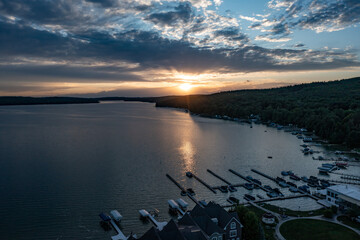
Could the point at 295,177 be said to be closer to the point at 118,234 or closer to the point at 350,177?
the point at 350,177

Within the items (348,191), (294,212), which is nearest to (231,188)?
(294,212)

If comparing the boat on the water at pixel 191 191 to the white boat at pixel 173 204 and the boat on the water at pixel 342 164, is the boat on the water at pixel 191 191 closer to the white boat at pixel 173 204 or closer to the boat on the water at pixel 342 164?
the white boat at pixel 173 204

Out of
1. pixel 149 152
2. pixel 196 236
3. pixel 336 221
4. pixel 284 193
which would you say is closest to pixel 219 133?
pixel 149 152

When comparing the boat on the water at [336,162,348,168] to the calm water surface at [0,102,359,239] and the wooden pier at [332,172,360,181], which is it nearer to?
the calm water surface at [0,102,359,239]

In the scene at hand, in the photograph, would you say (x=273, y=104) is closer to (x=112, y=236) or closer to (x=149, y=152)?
(x=149, y=152)

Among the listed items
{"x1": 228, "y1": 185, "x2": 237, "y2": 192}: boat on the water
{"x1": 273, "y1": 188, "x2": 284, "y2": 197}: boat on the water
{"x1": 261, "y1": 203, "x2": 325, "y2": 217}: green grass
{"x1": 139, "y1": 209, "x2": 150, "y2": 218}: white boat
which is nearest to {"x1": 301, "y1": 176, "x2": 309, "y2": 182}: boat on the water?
{"x1": 273, "y1": 188, "x2": 284, "y2": 197}: boat on the water
